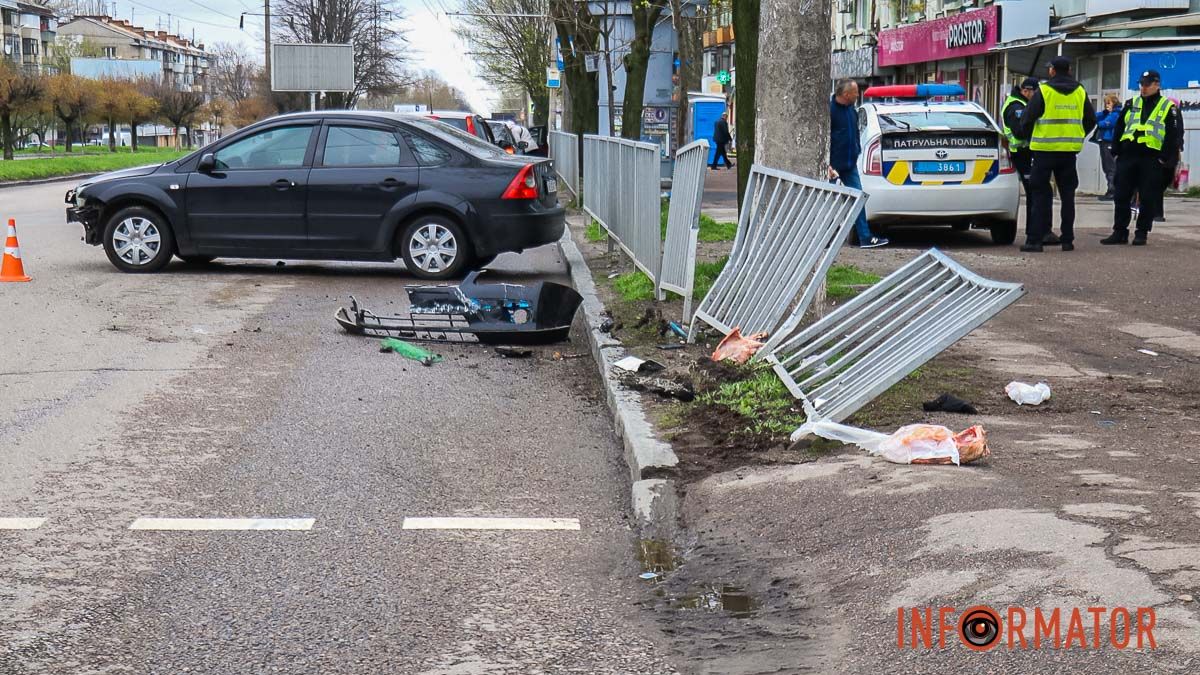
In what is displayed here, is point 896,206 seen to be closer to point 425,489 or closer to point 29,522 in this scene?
point 425,489

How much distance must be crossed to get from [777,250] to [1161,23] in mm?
21356

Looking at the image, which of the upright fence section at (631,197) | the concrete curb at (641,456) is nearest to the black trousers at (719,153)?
the upright fence section at (631,197)

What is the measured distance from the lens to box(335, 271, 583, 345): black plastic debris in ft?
33.7

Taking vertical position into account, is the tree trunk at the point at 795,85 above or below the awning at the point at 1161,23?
below

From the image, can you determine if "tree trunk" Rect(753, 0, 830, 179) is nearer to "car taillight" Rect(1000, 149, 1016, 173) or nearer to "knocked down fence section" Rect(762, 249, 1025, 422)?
"knocked down fence section" Rect(762, 249, 1025, 422)

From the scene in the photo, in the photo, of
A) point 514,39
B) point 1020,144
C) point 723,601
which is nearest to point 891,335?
point 723,601

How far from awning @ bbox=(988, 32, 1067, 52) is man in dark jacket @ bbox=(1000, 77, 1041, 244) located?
44.9 feet

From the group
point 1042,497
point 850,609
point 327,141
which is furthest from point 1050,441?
point 327,141

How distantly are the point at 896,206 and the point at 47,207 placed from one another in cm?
1719

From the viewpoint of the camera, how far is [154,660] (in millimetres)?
4105

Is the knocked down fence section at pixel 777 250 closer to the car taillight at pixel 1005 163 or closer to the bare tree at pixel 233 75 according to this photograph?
the car taillight at pixel 1005 163

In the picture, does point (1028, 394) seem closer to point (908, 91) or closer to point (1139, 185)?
point (1139, 185)

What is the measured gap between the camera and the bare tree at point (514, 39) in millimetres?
67062

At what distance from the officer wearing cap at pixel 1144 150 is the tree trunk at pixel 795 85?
7214 mm
